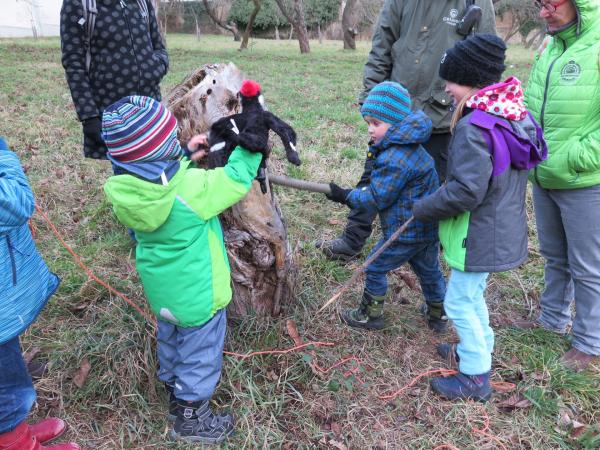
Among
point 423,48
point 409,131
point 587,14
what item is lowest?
point 409,131

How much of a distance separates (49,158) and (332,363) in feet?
14.4

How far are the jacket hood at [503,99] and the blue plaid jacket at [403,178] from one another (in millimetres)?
434

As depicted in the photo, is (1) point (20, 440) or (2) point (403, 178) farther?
(2) point (403, 178)

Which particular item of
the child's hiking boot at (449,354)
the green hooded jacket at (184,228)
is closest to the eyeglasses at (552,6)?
the green hooded jacket at (184,228)

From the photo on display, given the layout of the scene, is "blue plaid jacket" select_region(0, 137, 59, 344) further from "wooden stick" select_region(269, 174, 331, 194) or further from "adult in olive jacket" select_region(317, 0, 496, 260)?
"adult in olive jacket" select_region(317, 0, 496, 260)

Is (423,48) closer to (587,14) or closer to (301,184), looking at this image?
(587,14)

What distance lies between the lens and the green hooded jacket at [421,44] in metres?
3.21

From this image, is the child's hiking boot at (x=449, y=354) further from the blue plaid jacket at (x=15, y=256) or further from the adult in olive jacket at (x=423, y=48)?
the blue plaid jacket at (x=15, y=256)

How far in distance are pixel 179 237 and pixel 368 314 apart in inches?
58.8

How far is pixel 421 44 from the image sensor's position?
3289mm

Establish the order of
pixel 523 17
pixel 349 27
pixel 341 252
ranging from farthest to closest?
pixel 523 17
pixel 349 27
pixel 341 252

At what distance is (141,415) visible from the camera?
95.6 inches

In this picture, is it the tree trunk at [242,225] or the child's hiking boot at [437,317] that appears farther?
the child's hiking boot at [437,317]

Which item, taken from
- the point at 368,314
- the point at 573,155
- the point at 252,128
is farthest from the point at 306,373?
the point at 573,155
